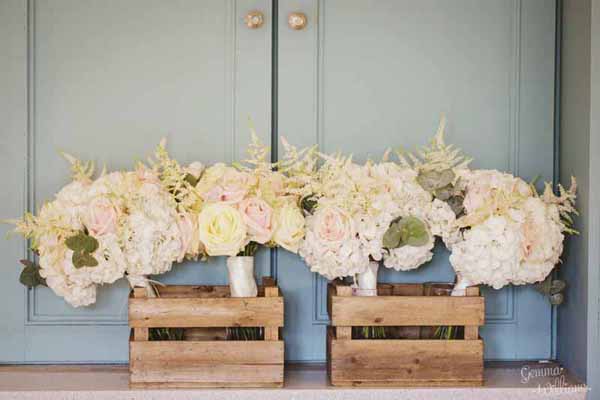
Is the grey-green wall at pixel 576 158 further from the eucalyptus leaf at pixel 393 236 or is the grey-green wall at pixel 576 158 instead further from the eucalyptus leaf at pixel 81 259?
the eucalyptus leaf at pixel 81 259

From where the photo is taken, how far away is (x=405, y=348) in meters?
1.50

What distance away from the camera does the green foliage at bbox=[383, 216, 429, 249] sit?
4.84 feet

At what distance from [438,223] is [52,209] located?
0.74m

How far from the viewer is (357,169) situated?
1.54 meters

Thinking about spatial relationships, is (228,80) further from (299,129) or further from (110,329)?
(110,329)

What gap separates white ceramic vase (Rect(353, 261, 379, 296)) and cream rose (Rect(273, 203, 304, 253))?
158 mm

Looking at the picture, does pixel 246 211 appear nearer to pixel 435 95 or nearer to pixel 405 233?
pixel 405 233

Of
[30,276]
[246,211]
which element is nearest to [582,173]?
[246,211]

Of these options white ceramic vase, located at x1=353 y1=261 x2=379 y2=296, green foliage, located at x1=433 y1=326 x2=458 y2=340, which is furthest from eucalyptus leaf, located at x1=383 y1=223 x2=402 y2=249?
green foliage, located at x1=433 y1=326 x2=458 y2=340

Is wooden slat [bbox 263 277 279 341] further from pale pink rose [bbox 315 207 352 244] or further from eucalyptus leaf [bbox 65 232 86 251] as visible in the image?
eucalyptus leaf [bbox 65 232 86 251]

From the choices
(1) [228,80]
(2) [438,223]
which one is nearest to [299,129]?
(1) [228,80]

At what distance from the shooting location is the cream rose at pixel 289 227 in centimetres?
149

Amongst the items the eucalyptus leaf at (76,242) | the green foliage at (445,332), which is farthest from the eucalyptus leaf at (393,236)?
the eucalyptus leaf at (76,242)

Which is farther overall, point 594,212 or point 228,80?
point 228,80
